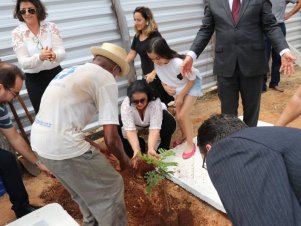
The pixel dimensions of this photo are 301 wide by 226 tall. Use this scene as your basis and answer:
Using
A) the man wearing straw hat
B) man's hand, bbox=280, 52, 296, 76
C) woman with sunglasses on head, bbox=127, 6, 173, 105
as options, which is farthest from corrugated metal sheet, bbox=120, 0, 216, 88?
the man wearing straw hat

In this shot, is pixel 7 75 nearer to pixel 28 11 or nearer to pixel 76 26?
pixel 28 11

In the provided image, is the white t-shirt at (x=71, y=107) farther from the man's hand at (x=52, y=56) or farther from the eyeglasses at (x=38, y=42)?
the eyeglasses at (x=38, y=42)

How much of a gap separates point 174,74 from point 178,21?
112 inches

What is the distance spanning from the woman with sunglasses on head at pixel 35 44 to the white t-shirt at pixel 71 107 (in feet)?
4.15

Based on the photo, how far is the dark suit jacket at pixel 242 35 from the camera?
112 inches

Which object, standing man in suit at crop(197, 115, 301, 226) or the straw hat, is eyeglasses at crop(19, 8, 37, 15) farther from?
standing man in suit at crop(197, 115, 301, 226)

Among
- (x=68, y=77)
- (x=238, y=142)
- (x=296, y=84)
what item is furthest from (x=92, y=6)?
(x=296, y=84)

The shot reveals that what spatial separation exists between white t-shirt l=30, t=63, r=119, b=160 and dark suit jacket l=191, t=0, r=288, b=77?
1506mm

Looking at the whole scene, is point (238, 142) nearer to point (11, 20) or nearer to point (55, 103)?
point (55, 103)

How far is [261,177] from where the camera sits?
1.00 meters

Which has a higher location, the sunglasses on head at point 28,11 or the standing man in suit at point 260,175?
the sunglasses on head at point 28,11

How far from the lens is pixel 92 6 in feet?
15.6

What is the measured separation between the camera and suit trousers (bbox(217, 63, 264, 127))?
10.6ft

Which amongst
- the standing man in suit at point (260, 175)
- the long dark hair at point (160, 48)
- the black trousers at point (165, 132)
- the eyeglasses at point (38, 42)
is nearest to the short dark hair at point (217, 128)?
the standing man in suit at point (260, 175)
